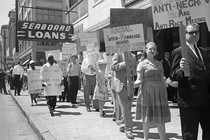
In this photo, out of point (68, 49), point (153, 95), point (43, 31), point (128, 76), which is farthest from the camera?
point (43, 31)

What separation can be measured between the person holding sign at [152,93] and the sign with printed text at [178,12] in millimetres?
578

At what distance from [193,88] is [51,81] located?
236 inches

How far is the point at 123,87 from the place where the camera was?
19.0ft

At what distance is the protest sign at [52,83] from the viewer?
8764mm

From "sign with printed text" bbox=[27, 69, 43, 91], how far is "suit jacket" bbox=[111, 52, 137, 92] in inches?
248

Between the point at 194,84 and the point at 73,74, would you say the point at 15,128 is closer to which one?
the point at 73,74

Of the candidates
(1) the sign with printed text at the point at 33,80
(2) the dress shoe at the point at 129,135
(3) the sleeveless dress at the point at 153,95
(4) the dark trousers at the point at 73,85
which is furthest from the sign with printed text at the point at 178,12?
(1) the sign with printed text at the point at 33,80

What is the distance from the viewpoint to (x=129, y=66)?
18.1 feet

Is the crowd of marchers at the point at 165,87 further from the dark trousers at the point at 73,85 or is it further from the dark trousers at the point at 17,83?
the dark trousers at the point at 17,83

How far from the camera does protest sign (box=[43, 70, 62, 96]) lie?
8764 millimetres

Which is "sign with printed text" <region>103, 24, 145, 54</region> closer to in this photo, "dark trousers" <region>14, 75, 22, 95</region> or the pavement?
the pavement

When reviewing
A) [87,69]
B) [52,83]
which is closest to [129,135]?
[87,69]

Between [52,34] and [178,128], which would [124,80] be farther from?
[52,34]

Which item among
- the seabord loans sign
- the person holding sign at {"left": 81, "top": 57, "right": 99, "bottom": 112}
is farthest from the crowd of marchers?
the seabord loans sign
